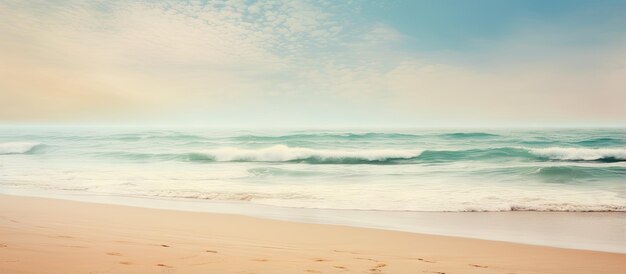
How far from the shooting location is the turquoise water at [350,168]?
10164mm

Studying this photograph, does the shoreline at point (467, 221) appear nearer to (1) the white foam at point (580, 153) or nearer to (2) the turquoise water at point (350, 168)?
(2) the turquoise water at point (350, 168)

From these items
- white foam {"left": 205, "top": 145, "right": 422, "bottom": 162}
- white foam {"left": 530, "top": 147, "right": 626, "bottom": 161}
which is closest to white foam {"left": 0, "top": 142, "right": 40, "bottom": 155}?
white foam {"left": 205, "top": 145, "right": 422, "bottom": 162}

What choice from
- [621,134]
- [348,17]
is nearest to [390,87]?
[348,17]

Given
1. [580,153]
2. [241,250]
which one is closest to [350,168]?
[580,153]

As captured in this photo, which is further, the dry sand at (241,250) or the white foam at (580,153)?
the white foam at (580,153)

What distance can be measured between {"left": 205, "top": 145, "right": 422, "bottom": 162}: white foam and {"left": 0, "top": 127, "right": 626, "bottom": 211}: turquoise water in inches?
2.6

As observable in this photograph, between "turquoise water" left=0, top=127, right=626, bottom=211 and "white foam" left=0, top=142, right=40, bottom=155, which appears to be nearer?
"turquoise water" left=0, top=127, right=626, bottom=211

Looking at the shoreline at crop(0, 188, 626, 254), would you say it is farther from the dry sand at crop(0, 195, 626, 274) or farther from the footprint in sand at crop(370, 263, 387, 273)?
the footprint in sand at crop(370, 263, 387, 273)

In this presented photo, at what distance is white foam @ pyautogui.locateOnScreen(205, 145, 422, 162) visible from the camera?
939 inches

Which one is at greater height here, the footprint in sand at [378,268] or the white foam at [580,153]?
the white foam at [580,153]

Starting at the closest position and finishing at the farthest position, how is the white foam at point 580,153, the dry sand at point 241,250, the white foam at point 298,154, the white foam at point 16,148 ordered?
the dry sand at point 241,250
the white foam at point 580,153
the white foam at point 298,154
the white foam at point 16,148

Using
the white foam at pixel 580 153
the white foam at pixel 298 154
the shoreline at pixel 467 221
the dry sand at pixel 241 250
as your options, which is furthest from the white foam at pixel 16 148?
the white foam at pixel 580 153

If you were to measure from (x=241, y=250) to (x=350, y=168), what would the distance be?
1579 centimetres

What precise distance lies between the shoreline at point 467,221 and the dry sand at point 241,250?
53cm
